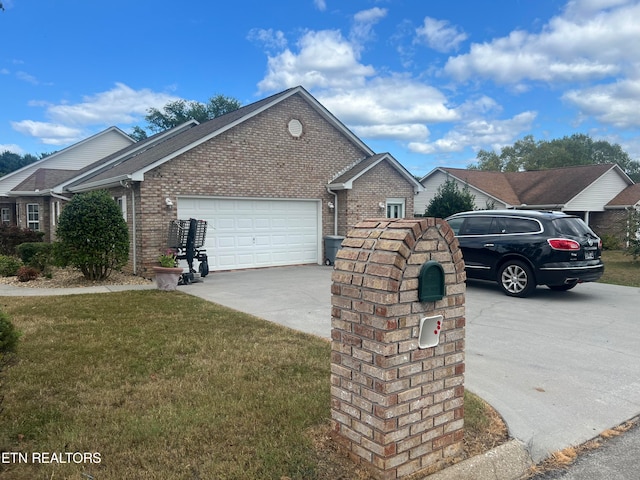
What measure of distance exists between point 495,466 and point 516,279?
280 inches

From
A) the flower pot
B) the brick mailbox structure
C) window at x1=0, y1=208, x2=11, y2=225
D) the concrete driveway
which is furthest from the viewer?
window at x1=0, y1=208, x2=11, y2=225

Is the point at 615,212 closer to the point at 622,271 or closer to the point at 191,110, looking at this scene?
the point at 622,271

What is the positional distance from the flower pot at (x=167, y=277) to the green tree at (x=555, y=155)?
53.8 metres

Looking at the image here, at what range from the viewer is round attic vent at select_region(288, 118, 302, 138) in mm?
14836

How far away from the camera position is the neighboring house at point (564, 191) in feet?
83.1

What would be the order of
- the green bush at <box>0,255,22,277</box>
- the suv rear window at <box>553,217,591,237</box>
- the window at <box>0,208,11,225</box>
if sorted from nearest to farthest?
the suv rear window at <box>553,217,591,237</box>
the green bush at <box>0,255,22,277</box>
the window at <box>0,208,11,225</box>

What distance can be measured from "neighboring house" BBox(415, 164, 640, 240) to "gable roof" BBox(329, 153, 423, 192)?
8101 millimetres

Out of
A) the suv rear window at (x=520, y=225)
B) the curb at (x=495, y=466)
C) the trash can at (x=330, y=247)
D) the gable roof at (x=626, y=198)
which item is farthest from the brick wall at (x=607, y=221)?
the curb at (x=495, y=466)

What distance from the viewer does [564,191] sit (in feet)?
83.7

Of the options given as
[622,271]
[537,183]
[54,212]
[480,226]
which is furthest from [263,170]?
[537,183]

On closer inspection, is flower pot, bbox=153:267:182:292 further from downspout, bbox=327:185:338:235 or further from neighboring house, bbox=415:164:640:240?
neighboring house, bbox=415:164:640:240

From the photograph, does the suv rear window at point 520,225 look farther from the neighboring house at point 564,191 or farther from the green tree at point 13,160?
the green tree at point 13,160

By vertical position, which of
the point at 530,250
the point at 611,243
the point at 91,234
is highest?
the point at 91,234

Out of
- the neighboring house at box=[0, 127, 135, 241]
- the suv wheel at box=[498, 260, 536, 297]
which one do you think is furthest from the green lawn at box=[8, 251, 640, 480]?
the neighboring house at box=[0, 127, 135, 241]
